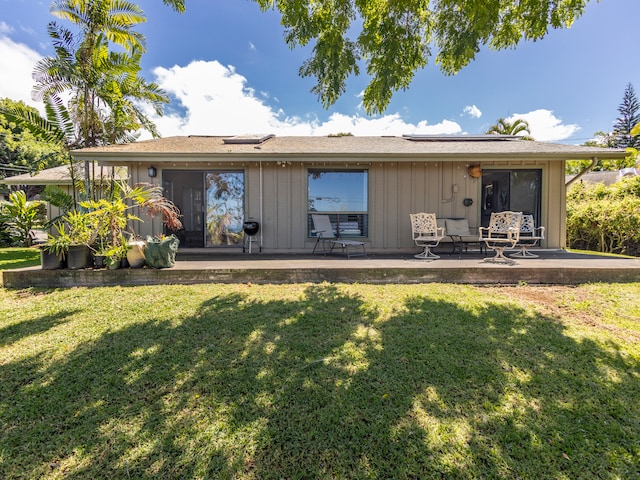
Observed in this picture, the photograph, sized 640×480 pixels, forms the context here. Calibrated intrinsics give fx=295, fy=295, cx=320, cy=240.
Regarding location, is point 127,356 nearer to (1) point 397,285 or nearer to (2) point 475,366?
(2) point 475,366

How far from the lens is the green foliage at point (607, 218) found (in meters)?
8.04

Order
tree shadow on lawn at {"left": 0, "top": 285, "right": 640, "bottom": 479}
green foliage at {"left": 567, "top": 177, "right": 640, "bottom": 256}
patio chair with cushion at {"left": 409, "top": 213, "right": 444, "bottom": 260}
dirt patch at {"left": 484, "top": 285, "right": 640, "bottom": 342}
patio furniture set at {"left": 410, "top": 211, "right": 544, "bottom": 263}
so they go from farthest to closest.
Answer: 1. green foliage at {"left": 567, "top": 177, "right": 640, "bottom": 256}
2. patio chair with cushion at {"left": 409, "top": 213, "right": 444, "bottom": 260}
3. patio furniture set at {"left": 410, "top": 211, "right": 544, "bottom": 263}
4. dirt patch at {"left": 484, "top": 285, "right": 640, "bottom": 342}
5. tree shadow on lawn at {"left": 0, "top": 285, "right": 640, "bottom": 479}

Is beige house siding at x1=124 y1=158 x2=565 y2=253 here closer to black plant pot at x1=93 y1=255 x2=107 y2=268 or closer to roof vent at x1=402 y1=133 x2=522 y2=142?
roof vent at x1=402 y1=133 x2=522 y2=142

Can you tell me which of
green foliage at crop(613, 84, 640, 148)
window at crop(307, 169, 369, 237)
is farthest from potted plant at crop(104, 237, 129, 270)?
green foliage at crop(613, 84, 640, 148)

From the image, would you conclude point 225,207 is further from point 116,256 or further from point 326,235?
point 116,256

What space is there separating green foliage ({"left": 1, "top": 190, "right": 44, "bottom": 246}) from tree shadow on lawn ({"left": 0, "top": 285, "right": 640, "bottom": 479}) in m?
9.80

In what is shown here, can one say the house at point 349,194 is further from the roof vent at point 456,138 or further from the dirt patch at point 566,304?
the dirt patch at point 566,304

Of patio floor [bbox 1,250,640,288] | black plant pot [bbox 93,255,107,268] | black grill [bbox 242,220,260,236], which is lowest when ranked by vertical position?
patio floor [bbox 1,250,640,288]

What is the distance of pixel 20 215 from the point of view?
31.1 feet

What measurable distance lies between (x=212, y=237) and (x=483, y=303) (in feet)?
20.4

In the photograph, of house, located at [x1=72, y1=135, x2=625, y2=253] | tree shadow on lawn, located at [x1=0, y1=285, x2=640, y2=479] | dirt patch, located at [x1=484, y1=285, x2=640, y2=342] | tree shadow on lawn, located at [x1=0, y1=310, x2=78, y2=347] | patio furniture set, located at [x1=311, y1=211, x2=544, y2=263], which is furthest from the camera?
house, located at [x1=72, y1=135, x2=625, y2=253]

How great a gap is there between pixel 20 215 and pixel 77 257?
7291mm

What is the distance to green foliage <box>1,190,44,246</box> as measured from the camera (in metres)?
9.21

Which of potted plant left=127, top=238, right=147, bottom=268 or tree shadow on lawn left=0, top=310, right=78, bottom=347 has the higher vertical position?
potted plant left=127, top=238, right=147, bottom=268
